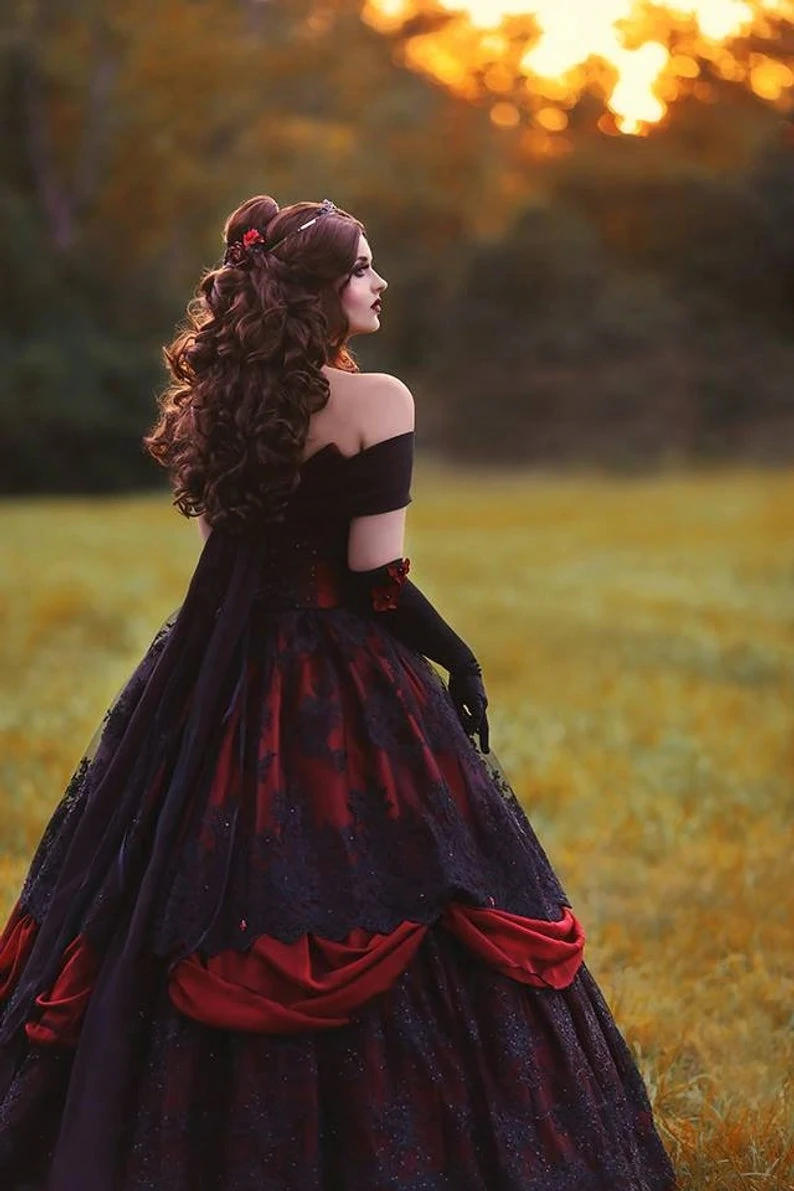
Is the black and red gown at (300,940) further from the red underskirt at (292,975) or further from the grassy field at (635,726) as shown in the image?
the grassy field at (635,726)

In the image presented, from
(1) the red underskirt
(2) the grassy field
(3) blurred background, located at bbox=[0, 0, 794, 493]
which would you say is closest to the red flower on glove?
(1) the red underskirt

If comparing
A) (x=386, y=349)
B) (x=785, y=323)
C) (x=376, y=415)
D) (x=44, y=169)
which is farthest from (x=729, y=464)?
(x=376, y=415)

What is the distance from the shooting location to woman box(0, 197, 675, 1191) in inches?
118

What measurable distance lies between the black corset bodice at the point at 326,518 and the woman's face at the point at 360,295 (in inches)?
9.5

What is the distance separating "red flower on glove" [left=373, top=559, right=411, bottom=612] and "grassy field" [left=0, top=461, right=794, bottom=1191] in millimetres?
1463

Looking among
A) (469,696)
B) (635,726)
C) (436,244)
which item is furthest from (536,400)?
(469,696)

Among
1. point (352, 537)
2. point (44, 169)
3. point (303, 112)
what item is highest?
Answer: point (303, 112)

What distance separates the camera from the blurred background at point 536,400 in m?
6.42

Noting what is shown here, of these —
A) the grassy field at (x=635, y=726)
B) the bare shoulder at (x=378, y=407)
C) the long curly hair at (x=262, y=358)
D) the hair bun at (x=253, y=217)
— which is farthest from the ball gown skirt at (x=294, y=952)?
the grassy field at (x=635, y=726)

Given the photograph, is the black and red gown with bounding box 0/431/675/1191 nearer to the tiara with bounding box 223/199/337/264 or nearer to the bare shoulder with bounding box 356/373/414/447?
the bare shoulder with bounding box 356/373/414/447

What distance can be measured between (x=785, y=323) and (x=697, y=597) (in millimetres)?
20711

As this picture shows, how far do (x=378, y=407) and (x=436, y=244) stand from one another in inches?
1534

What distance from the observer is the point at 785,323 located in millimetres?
34469

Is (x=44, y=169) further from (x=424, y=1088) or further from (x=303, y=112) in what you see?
(x=424, y=1088)
